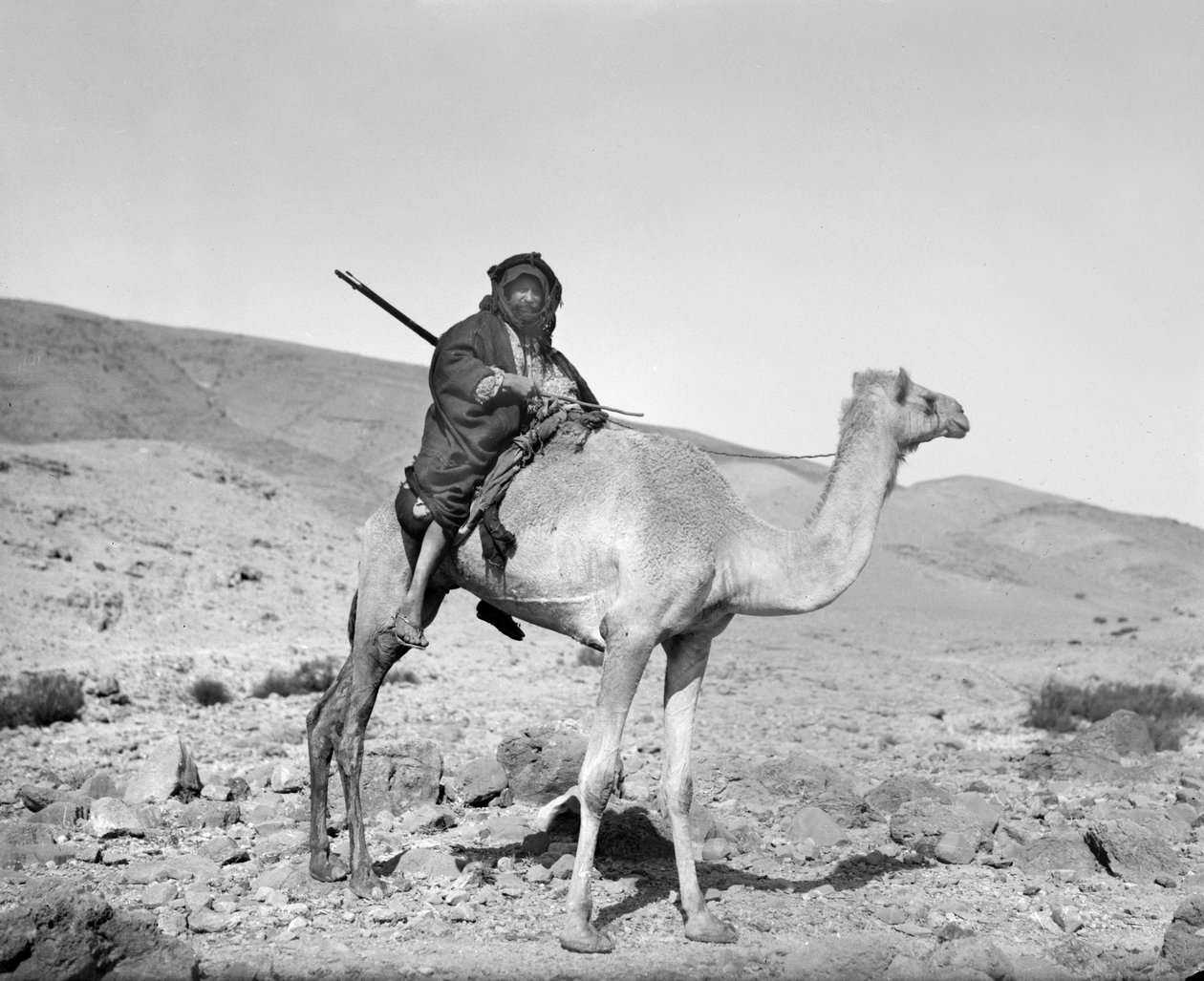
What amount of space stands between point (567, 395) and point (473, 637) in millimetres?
14793

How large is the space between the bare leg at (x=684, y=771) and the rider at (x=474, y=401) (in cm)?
153

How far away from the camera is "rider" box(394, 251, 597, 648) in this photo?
721cm

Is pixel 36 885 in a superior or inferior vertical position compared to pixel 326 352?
inferior

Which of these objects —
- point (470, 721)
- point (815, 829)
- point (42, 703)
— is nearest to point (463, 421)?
point (815, 829)

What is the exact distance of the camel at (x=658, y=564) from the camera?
667cm

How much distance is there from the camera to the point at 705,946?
650 centimetres

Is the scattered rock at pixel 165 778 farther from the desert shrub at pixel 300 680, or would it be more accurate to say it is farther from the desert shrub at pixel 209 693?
the desert shrub at pixel 300 680

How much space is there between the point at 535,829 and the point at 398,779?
57.0 inches

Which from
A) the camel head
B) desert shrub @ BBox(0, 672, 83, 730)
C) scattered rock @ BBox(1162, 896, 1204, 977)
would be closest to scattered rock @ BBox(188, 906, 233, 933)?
the camel head

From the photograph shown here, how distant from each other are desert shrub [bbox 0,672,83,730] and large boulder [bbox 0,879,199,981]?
302 inches

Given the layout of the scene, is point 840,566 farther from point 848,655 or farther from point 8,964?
point 848,655

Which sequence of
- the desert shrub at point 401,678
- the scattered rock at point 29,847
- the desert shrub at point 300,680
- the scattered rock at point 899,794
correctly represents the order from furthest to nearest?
the desert shrub at point 401,678
the desert shrub at point 300,680
the scattered rock at point 899,794
the scattered rock at point 29,847

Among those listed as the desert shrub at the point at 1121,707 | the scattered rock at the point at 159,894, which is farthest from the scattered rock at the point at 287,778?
the desert shrub at the point at 1121,707

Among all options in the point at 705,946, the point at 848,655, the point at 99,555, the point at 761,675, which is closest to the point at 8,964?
the point at 705,946
